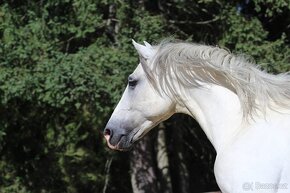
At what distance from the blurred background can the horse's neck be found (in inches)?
103

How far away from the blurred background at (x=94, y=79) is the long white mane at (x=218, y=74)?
258cm

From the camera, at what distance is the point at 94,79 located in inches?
264

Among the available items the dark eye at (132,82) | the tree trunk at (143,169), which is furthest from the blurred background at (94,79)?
the dark eye at (132,82)

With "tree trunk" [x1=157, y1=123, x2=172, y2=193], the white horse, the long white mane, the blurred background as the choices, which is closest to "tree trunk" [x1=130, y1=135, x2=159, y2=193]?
the blurred background

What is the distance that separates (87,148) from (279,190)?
6563mm

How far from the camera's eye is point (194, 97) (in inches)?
139

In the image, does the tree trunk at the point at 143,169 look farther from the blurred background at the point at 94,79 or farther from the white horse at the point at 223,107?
the white horse at the point at 223,107

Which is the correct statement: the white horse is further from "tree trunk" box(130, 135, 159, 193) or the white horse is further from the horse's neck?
"tree trunk" box(130, 135, 159, 193)

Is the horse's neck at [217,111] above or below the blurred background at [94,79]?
above

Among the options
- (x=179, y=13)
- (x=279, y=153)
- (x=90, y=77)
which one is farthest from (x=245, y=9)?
(x=279, y=153)

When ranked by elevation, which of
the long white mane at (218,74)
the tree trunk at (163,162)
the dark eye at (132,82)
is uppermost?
the long white mane at (218,74)

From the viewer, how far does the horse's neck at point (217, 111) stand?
3.30 m

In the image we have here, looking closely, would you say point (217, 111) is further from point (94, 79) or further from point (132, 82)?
point (94, 79)

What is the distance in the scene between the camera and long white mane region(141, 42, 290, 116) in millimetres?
3271
